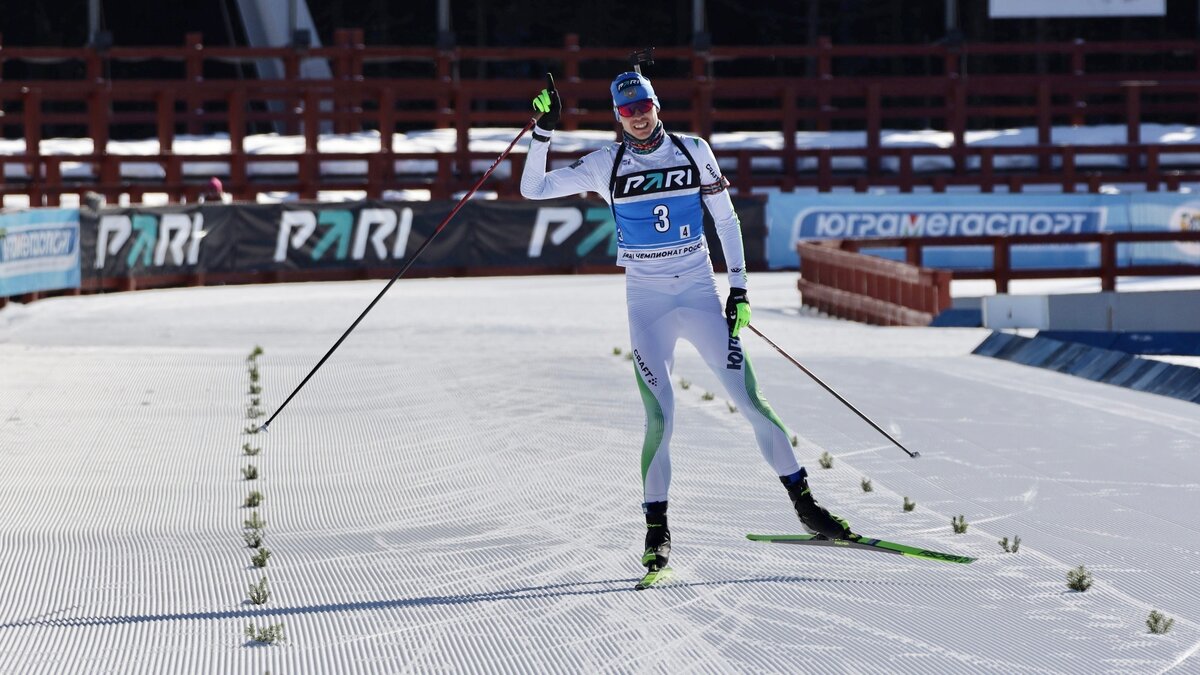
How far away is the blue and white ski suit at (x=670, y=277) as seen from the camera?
7.53 meters

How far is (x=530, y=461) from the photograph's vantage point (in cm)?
1039

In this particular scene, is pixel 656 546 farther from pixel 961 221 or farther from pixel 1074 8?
pixel 1074 8

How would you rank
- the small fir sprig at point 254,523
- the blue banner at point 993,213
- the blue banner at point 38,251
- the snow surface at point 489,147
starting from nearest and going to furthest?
the small fir sprig at point 254,523 < the blue banner at point 38,251 < the blue banner at point 993,213 < the snow surface at point 489,147

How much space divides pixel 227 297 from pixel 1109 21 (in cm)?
2128

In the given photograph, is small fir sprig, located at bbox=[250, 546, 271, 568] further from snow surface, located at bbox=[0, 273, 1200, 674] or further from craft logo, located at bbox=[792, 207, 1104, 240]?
craft logo, located at bbox=[792, 207, 1104, 240]

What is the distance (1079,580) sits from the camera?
690 cm

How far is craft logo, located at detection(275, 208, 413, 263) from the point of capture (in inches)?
1156

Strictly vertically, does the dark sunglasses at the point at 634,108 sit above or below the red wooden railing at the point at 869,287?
above

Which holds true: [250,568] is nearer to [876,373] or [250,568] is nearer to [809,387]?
[809,387]

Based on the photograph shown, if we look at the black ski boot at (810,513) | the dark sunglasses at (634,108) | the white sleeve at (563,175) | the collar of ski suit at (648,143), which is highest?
the dark sunglasses at (634,108)

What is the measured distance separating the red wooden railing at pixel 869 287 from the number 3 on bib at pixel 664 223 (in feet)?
40.9

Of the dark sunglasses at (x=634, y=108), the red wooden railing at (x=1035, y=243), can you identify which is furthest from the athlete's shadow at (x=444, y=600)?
the red wooden railing at (x=1035, y=243)

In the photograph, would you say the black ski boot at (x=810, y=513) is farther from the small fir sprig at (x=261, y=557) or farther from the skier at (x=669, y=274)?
the small fir sprig at (x=261, y=557)

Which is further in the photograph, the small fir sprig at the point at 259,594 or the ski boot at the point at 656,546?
the ski boot at the point at 656,546
